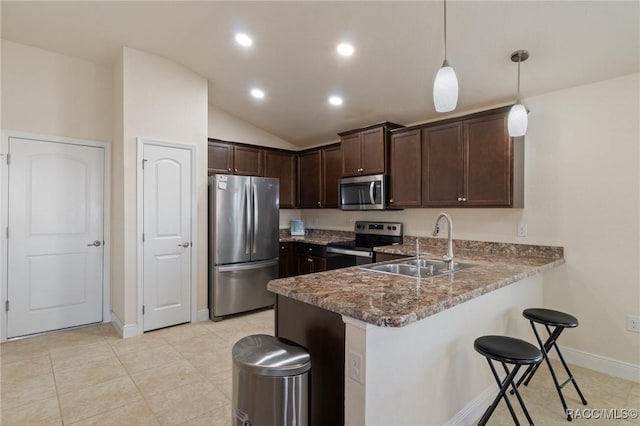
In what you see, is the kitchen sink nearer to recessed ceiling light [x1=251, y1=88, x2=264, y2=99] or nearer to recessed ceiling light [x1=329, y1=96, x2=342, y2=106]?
recessed ceiling light [x1=329, y1=96, x2=342, y2=106]

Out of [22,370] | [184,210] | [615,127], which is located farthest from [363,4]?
[22,370]

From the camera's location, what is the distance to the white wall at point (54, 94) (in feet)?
10.9

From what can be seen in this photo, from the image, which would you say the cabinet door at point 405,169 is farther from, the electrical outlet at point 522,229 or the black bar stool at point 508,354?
the black bar stool at point 508,354

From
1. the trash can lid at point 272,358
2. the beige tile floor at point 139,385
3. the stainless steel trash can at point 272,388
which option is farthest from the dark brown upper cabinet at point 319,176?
the stainless steel trash can at point 272,388

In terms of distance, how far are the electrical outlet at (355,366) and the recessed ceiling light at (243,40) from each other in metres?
2.90

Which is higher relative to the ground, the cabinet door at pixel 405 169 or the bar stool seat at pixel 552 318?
the cabinet door at pixel 405 169

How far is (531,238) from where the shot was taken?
10.3 feet

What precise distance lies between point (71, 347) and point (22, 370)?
47 cm

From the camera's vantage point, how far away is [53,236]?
3.56 meters

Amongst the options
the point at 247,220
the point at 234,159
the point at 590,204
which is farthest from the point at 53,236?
the point at 590,204

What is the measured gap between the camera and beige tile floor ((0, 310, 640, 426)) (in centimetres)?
210

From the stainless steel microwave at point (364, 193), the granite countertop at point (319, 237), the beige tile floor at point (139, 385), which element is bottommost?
the beige tile floor at point (139, 385)

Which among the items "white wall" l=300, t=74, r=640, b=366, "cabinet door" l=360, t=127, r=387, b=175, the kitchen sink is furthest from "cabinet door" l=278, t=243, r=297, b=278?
"white wall" l=300, t=74, r=640, b=366

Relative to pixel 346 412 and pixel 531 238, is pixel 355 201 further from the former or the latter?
pixel 346 412
